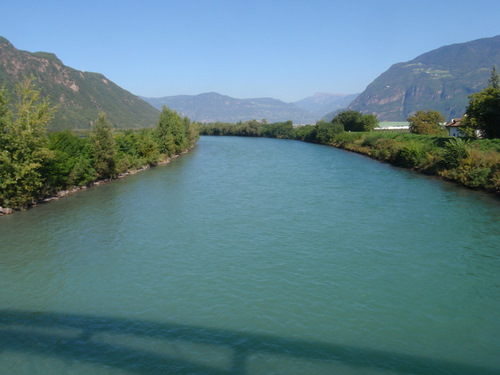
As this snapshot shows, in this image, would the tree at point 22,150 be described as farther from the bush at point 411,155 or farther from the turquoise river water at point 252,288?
the bush at point 411,155

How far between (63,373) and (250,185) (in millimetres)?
21704

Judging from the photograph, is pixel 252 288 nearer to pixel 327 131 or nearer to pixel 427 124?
pixel 427 124

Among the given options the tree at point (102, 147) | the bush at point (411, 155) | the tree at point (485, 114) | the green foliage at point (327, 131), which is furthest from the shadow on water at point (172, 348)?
the green foliage at point (327, 131)

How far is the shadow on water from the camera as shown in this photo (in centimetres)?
768

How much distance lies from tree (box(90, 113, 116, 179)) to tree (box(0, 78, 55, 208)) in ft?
24.6

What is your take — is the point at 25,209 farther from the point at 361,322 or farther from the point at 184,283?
the point at 361,322

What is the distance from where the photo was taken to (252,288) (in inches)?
440

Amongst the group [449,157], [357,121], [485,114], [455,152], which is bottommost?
[449,157]

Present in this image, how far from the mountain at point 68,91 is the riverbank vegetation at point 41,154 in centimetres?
7036

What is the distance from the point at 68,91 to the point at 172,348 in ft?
445

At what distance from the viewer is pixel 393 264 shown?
42.5ft

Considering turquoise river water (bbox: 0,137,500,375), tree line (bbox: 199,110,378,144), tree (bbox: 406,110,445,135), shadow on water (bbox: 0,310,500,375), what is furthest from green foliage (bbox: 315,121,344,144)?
shadow on water (bbox: 0,310,500,375)

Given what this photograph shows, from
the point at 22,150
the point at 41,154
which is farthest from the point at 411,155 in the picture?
the point at 22,150

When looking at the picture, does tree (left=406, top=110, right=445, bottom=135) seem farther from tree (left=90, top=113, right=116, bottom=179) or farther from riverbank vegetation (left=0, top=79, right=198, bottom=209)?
tree (left=90, top=113, right=116, bottom=179)
